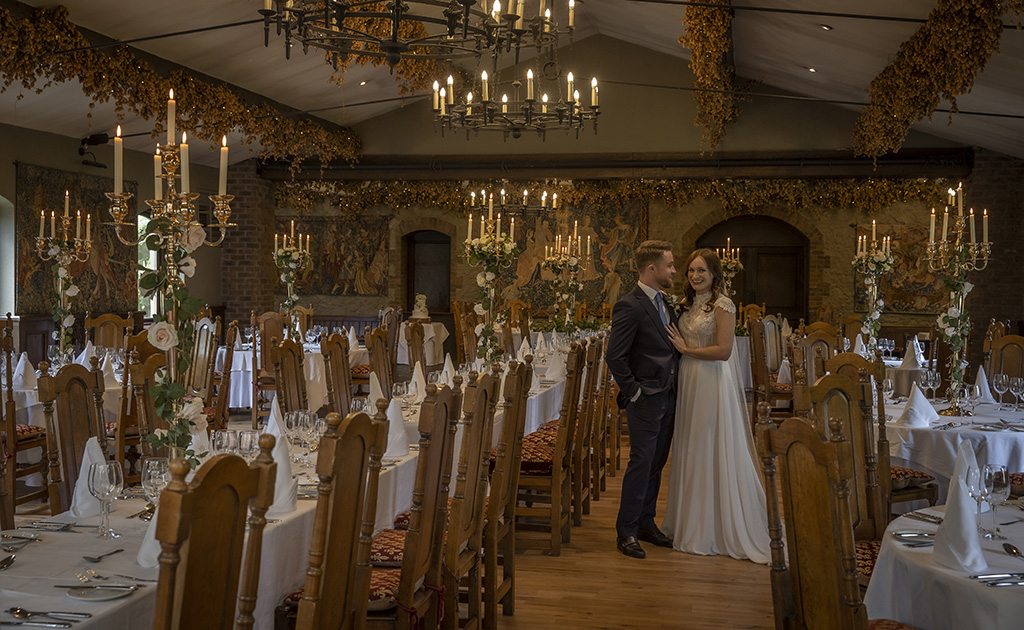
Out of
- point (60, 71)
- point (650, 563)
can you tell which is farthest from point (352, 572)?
point (60, 71)

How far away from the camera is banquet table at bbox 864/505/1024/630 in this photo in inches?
90.3

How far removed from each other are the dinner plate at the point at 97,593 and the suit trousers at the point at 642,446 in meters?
3.26

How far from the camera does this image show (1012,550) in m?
2.60

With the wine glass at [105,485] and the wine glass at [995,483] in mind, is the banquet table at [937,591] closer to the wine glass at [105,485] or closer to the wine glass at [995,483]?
the wine glass at [995,483]

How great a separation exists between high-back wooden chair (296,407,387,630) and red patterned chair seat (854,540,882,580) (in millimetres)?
→ 1770

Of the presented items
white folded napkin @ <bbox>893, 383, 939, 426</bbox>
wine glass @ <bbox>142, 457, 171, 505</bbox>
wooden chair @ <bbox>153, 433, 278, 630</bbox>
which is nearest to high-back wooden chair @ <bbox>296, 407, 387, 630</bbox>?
wooden chair @ <bbox>153, 433, 278, 630</bbox>

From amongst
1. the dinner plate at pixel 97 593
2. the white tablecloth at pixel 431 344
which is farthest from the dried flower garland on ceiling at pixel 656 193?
the dinner plate at pixel 97 593

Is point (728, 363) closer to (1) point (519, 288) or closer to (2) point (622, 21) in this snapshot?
(2) point (622, 21)

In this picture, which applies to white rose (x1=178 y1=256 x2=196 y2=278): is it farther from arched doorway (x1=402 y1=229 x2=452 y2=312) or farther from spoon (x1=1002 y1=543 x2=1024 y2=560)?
arched doorway (x1=402 y1=229 x2=452 y2=312)

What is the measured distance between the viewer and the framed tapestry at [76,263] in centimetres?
1102

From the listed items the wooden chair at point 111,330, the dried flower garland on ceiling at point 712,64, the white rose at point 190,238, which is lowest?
the wooden chair at point 111,330

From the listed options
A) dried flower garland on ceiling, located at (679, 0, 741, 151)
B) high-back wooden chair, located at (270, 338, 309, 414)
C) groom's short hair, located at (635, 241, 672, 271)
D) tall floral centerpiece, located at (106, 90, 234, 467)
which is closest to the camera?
tall floral centerpiece, located at (106, 90, 234, 467)

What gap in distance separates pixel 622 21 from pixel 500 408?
10.0 metres

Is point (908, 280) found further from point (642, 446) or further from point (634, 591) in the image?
point (634, 591)
